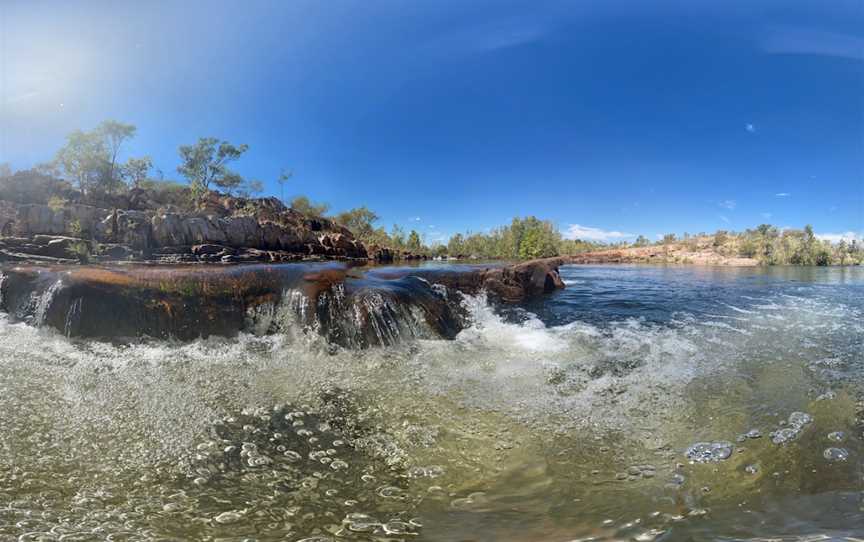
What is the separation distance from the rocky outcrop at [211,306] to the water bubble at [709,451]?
5466mm

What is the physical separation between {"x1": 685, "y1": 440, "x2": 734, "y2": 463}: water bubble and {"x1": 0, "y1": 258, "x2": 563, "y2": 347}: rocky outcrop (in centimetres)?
547

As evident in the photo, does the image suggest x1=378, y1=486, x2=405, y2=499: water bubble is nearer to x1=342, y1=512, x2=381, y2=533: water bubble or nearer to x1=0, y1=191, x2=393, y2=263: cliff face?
x1=342, y1=512, x2=381, y2=533: water bubble

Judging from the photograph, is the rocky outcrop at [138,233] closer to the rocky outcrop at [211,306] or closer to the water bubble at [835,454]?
the rocky outcrop at [211,306]

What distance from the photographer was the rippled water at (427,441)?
2.48 m

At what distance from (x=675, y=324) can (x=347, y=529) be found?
10.4 m

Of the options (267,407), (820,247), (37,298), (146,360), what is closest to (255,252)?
(37,298)

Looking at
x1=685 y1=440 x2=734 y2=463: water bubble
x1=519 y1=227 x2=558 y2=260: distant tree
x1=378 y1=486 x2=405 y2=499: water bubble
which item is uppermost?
x1=519 y1=227 x2=558 y2=260: distant tree

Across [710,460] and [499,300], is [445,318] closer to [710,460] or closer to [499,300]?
[499,300]

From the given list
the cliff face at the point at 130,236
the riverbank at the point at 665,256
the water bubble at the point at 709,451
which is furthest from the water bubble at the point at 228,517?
the riverbank at the point at 665,256

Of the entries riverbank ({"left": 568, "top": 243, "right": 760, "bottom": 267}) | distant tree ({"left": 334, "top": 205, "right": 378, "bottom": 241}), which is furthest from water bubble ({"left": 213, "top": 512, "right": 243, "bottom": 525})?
riverbank ({"left": 568, "top": 243, "right": 760, "bottom": 267})

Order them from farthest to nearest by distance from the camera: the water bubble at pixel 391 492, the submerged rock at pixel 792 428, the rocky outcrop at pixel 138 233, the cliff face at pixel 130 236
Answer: the rocky outcrop at pixel 138 233 → the cliff face at pixel 130 236 → the submerged rock at pixel 792 428 → the water bubble at pixel 391 492

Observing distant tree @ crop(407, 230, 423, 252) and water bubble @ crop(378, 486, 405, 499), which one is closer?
water bubble @ crop(378, 486, 405, 499)

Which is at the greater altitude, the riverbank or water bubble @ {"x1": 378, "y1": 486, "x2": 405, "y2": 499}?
the riverbank

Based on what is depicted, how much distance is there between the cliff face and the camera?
79.4 feet
